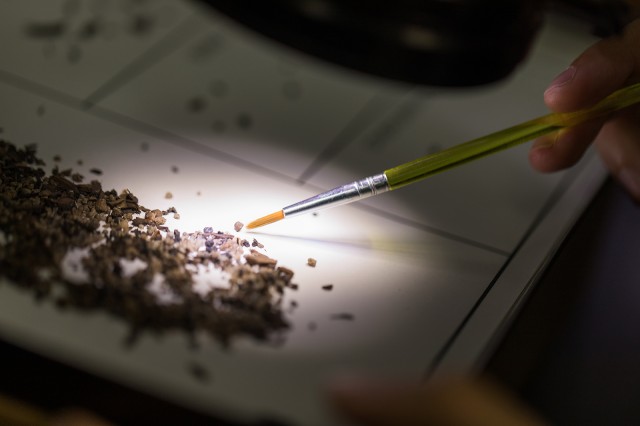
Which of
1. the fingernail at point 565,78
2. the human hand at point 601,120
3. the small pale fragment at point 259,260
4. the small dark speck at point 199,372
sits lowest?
the small dark speck at point 199,372

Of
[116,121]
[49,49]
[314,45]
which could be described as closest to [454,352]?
[314,45]

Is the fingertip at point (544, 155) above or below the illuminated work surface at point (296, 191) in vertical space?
above

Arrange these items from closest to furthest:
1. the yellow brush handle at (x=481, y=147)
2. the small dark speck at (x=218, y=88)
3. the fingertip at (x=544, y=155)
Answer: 1. the yellow brush handle at (x=481, y=147)
2. the fingertip at (x=544, y=155)
3. the small dark speck at (x=218, y=88)

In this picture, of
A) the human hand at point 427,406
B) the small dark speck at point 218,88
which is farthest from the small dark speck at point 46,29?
the human hand at point 427,406

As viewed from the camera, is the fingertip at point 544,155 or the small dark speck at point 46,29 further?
the small dark speck at point 46,29

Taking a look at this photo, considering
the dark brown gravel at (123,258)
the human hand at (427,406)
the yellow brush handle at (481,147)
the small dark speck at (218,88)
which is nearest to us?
the human hand at (427,406)

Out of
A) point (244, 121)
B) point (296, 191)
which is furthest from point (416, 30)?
point (244, 121)

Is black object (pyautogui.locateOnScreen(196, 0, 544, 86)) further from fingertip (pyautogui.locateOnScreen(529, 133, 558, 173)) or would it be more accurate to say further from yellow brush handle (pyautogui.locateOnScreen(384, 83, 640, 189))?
fingertip (pyautogui.locateOnScreen(529, 133, 558, 173))

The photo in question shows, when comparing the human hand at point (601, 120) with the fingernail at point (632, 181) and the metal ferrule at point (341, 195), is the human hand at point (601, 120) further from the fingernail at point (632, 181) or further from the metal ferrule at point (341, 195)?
the metal ferrule at point (341, 195)
